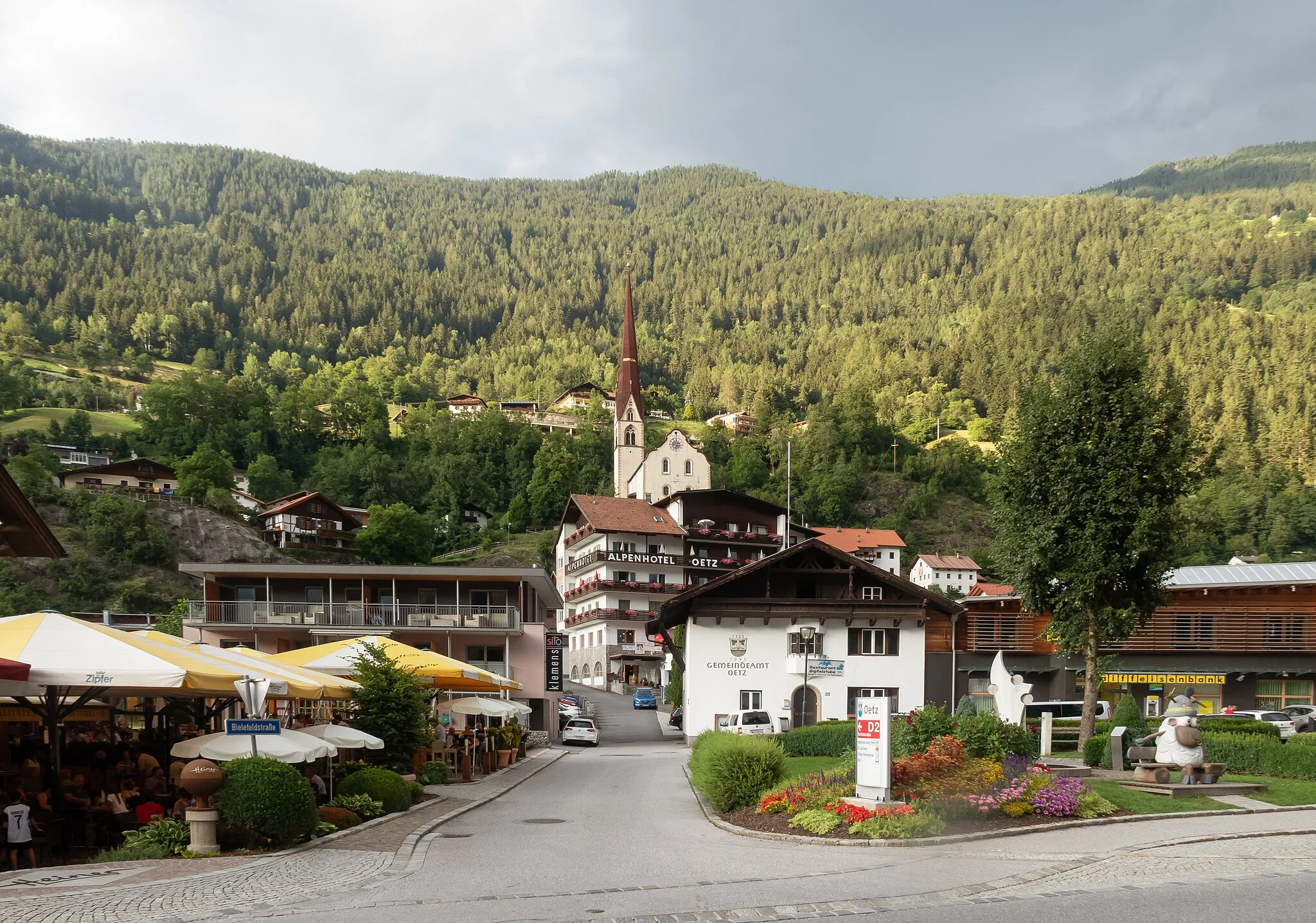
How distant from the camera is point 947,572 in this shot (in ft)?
408

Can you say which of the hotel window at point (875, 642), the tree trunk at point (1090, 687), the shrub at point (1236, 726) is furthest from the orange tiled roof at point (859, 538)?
the tree trunk at point (1090, 687)

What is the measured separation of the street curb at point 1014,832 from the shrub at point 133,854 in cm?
796

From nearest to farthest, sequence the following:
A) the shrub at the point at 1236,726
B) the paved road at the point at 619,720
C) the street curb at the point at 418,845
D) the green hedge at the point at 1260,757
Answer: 1. the street curb at the point at 418,845
2. the green hedge at the point at 1260,757
3. the shrub at the point at 1236,726
4. the paved road at the point at 619,720

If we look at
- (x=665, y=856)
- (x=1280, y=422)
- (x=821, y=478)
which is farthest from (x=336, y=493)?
(x=665, y=856)

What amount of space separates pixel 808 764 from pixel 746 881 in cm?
1579

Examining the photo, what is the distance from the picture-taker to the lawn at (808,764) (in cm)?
2475

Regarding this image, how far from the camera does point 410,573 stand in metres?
49.7

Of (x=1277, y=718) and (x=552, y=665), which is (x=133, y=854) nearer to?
(x=552, y=665)

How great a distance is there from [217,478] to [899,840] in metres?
122

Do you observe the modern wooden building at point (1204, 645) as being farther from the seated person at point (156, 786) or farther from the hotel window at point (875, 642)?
the seated person at point (156, 786)

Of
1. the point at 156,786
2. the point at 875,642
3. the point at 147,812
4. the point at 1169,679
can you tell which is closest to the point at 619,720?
the point at 875,642

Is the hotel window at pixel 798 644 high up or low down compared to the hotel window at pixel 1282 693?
up


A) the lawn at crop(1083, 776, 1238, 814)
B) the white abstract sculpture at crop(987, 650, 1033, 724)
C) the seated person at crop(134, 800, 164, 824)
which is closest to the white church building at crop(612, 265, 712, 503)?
the white abstract sculpture at crop(987, 650, 1033, 724)

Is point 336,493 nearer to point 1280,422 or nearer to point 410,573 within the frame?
point 410,573
